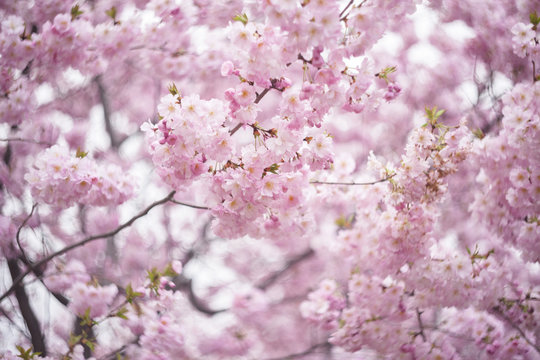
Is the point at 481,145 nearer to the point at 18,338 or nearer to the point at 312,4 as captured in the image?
the point at 312,4

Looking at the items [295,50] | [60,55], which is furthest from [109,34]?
[295,50]

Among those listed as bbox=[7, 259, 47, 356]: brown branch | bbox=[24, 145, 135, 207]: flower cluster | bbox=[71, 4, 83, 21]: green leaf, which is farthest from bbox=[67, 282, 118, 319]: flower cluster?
bbox=[71, 4, 83, 21]: green leaf

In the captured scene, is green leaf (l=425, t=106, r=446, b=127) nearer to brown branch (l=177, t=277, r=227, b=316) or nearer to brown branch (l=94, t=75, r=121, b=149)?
brown branch (l=177, t=277, r=227, b=316)

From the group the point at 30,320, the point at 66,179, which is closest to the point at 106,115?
the point at 30,320

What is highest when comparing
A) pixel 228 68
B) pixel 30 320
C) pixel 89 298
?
pixel 228 68

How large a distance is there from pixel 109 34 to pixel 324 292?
3.12 metres

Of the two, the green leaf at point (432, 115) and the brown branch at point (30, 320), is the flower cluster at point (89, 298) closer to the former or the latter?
the brown branch at point (30, 320)

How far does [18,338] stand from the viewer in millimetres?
3818

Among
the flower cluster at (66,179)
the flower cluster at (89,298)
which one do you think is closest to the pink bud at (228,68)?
the flower cluster at (66,179)

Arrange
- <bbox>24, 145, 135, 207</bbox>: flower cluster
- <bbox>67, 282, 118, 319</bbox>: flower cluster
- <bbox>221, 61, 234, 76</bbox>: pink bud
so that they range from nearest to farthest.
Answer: <bbox>221, 61, 234, 76</bbox>: pink bud → <bbox>24, 145, 135, 207</bbox>: flower cluster → <bbox>67, 282, 118, 319</bbox>: flower cluster

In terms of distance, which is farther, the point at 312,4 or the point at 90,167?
the point at 90,167

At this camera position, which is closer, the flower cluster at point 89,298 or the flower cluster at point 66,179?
the flower cluster at point 66,179

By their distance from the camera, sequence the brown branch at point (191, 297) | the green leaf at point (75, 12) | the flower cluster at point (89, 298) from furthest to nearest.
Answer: the brown branch at point (191, 297) → the flower cluster at point (89, 298) → the green leaf at point (75, 12)

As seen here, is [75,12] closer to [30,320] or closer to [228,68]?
[228,68]
